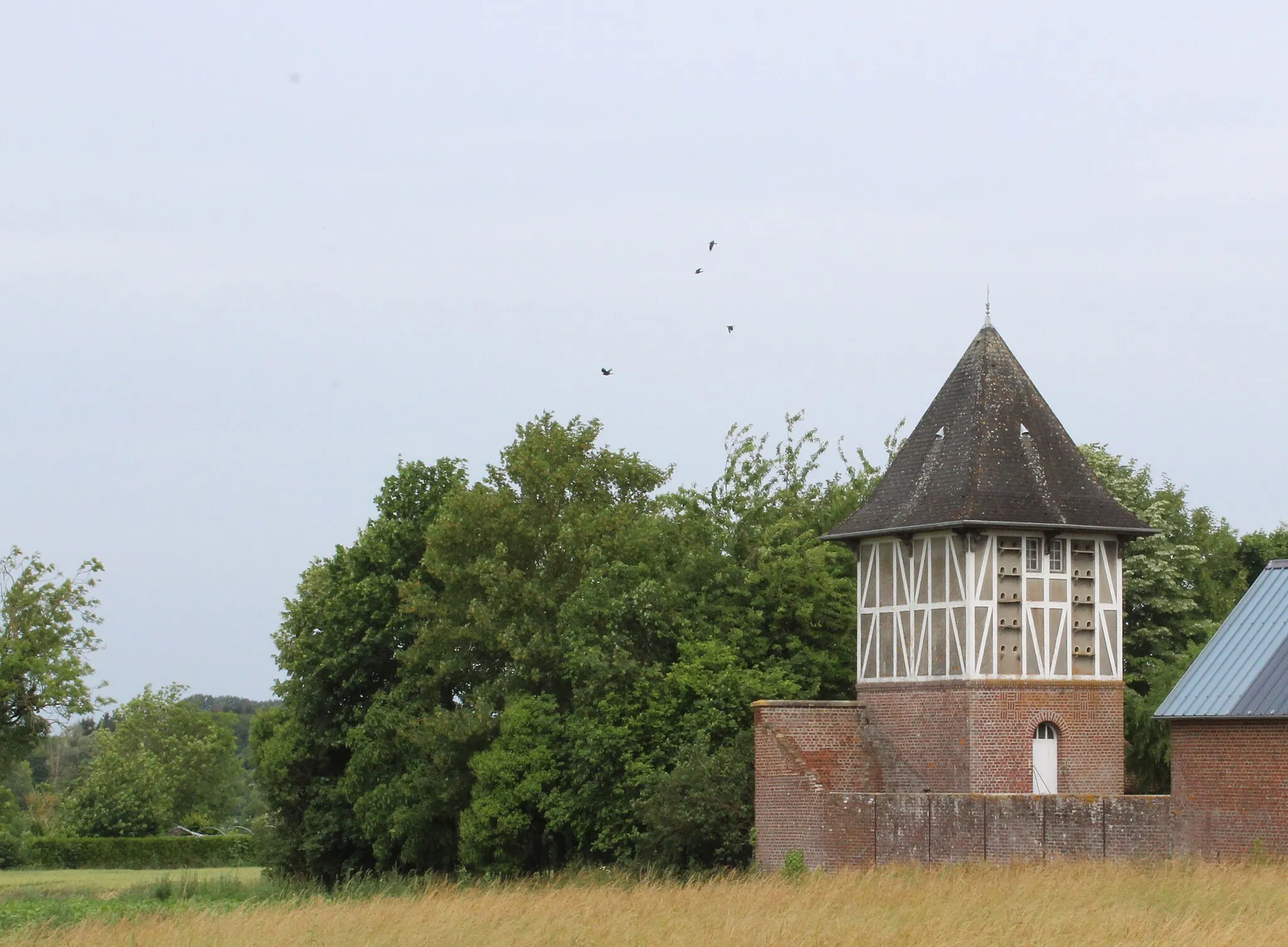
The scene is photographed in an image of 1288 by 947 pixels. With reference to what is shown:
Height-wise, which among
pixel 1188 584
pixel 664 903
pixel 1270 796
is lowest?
pixel 664 903

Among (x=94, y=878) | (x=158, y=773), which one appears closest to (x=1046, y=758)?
(x=94, y=878)

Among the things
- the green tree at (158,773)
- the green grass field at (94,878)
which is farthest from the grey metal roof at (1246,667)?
the green tree at (158,773)

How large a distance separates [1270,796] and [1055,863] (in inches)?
184

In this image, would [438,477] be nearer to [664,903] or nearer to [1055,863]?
[1055,863]

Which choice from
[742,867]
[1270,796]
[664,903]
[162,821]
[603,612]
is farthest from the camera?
[162,821]

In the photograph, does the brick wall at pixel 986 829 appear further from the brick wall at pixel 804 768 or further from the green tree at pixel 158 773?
the green tree at pixel 158 773

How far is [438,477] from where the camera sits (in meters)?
46.9

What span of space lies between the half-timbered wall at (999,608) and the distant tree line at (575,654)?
3736 mm

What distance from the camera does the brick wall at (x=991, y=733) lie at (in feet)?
104

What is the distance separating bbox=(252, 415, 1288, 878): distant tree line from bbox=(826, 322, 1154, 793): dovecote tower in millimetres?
3399

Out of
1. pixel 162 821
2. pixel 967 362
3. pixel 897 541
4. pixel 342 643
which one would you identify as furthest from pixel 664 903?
pixel 162 821

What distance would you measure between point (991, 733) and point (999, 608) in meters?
2.26

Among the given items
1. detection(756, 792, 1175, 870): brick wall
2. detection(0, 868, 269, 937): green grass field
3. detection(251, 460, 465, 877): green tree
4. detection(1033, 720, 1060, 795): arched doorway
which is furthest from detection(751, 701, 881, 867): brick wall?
detection(251, 460, 465, 877): green tree

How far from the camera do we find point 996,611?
32.2m
